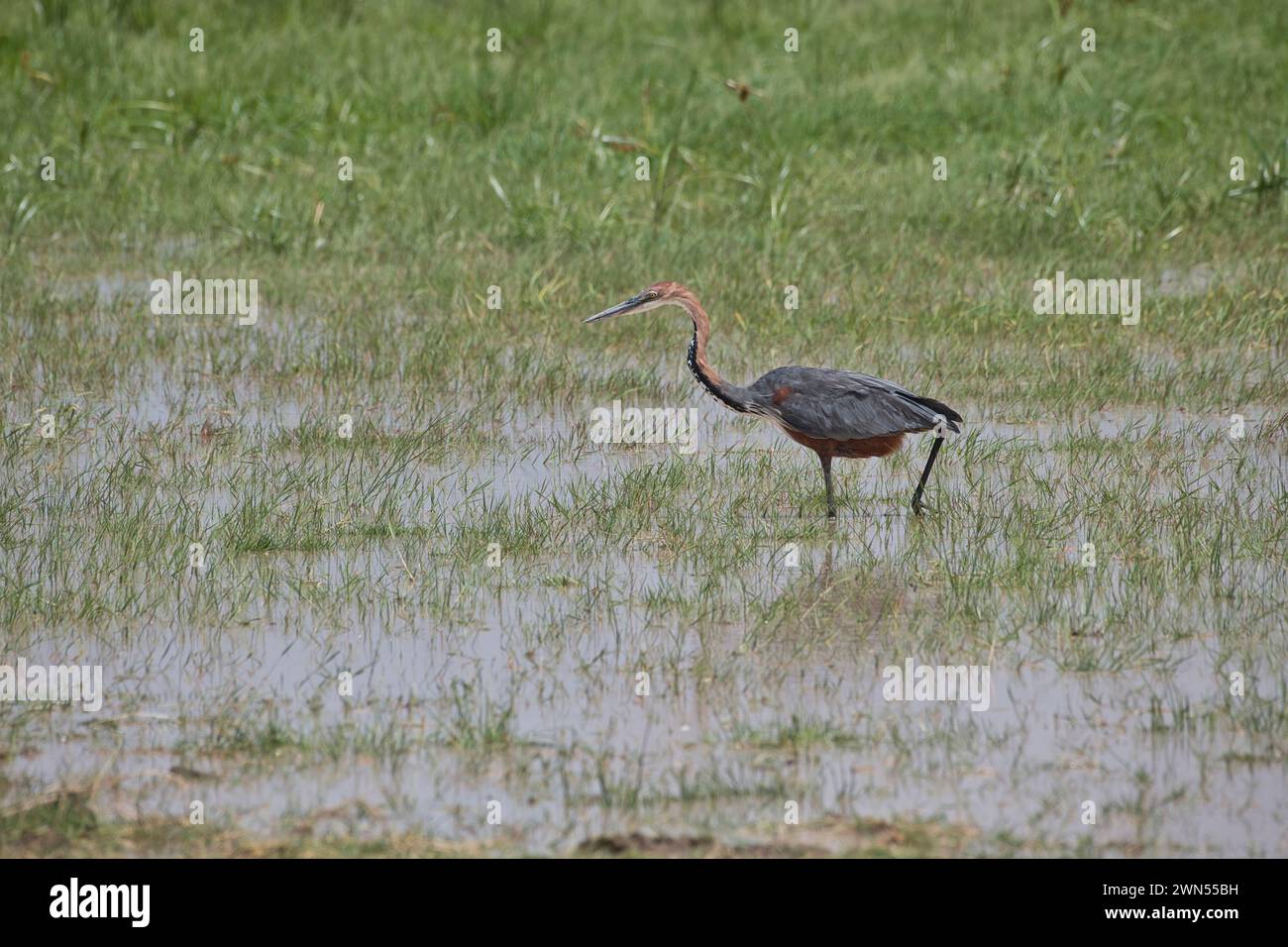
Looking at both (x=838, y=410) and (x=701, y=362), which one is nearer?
(x=838, y=410)

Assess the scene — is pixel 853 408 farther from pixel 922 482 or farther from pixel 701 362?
pixel 701 362

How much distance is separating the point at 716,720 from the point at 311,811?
4.46 feet

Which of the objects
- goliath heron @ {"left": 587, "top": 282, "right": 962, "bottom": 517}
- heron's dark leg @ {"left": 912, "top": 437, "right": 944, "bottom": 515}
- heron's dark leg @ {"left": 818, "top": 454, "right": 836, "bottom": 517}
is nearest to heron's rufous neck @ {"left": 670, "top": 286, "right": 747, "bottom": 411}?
goliath heron @ {"left": 587, "top": 282, "right": 962, "bottom": 517}

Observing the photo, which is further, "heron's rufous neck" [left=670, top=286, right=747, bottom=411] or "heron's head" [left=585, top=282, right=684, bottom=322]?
"heron's head" [left=585, top=282, right=684, bottom=322]

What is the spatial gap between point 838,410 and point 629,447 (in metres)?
1.73

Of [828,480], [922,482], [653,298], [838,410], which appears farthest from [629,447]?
[922,482]

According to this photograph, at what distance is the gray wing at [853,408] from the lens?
7699 mm

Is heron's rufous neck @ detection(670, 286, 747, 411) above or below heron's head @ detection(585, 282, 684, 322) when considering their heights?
below

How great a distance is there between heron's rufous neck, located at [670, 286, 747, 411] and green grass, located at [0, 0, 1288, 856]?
19.1 inches

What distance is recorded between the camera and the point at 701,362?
321 inches

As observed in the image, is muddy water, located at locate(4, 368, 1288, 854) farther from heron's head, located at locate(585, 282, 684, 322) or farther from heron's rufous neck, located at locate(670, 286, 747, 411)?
heron's head, located at locate(585, 282, 684, 322)

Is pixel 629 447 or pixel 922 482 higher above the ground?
pixel 629 447

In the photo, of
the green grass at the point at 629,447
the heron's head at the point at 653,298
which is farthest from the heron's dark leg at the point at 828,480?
the heron's head at the point at 653,298

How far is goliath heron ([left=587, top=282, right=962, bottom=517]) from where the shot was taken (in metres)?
7.71
